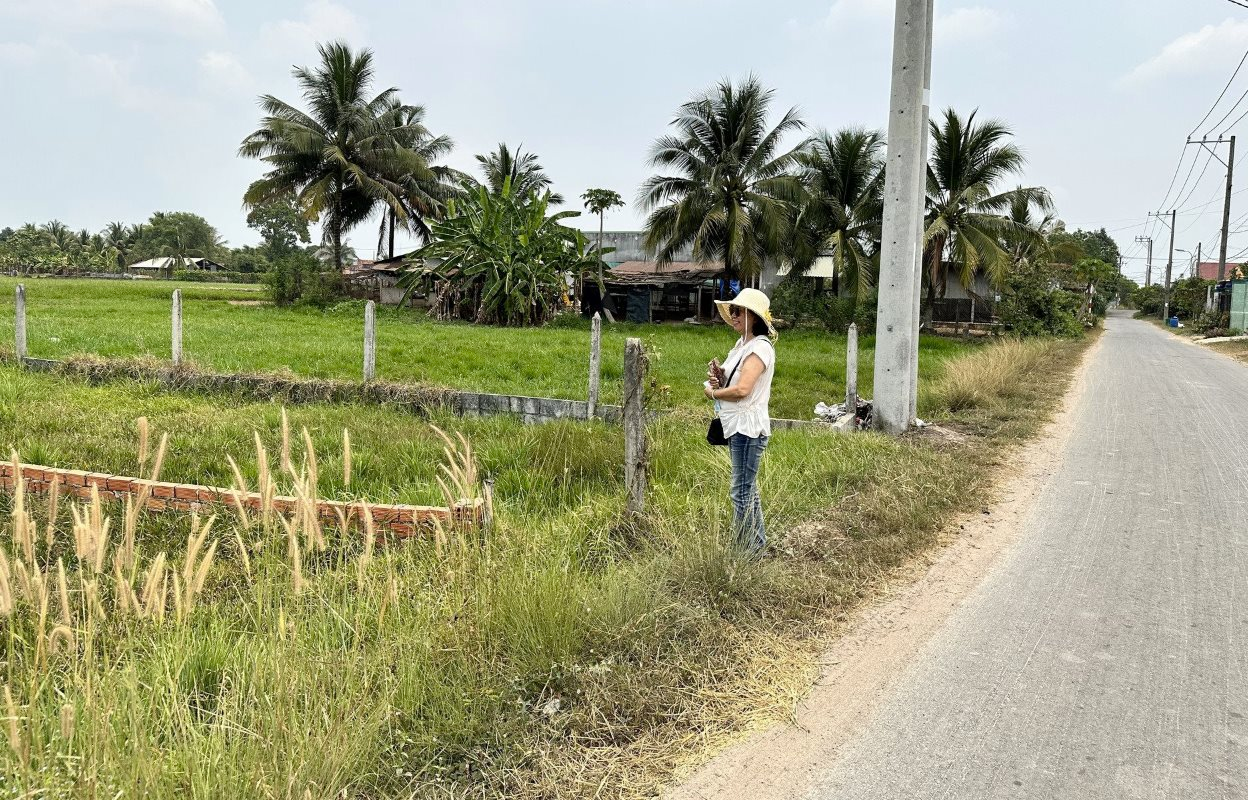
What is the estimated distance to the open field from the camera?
12.0 metres

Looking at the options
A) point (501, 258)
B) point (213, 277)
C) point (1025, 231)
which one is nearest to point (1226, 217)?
point (1025, 231)

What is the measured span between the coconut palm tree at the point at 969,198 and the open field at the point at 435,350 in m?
4.57

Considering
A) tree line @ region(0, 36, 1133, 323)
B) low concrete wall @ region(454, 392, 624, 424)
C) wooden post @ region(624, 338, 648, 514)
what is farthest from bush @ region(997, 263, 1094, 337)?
wooden post @ region(624, 338, 648, 514)

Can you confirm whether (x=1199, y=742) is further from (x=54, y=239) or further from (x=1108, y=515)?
(x=54, y=239)

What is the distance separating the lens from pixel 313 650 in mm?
3260

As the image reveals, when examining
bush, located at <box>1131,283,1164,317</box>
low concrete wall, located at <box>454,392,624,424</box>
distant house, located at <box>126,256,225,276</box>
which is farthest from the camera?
distant house, located at <box>126,256,225,276</box>

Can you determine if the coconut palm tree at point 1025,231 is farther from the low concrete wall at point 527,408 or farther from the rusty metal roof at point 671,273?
the low concrete wall at point 527,408

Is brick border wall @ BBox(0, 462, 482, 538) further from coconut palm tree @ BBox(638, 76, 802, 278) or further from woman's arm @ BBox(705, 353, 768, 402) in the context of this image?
coconut palm tree @ BBox(638, 76, 802, 278)

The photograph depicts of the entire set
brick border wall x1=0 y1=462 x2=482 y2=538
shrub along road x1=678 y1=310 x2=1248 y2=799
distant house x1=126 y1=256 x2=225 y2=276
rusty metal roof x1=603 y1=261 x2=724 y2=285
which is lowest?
shrub along road x1=678 y1=310 x2=1248 y2=799

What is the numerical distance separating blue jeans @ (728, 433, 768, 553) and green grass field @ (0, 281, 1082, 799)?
0.16m

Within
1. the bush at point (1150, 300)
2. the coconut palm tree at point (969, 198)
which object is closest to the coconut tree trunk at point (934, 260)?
the coconut palm tree at point (969, 198)

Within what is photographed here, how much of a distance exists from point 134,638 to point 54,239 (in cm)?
9350

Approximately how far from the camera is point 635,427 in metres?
5.09

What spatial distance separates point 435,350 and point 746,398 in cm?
1165
